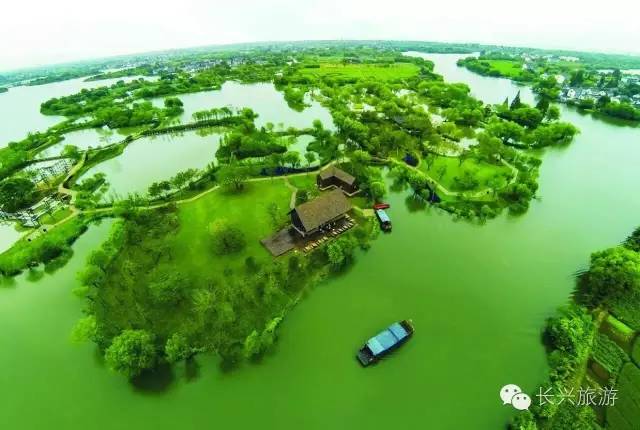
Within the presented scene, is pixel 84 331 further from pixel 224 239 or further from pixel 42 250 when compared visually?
pixel 42 250

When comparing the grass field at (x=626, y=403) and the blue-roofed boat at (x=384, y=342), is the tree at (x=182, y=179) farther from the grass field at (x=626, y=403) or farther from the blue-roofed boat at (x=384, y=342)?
the grass field at (x=626, y=403)

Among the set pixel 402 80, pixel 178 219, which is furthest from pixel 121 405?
pixel 402 80

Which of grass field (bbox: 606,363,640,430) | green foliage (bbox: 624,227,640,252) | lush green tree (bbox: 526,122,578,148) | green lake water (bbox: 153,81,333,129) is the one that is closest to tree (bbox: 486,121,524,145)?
lush green tree (bbox: 526,122,578,148)

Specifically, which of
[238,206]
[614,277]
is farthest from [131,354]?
[614,277]

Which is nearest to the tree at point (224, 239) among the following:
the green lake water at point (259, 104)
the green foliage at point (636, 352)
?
the green foliage at point (636, 352)

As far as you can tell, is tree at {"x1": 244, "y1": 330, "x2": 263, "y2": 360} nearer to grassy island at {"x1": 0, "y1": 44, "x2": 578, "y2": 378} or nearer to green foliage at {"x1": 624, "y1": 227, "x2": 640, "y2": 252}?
grassy island at {"x1": 0, "y1": 44, "x2": 578, "y2": 378}
